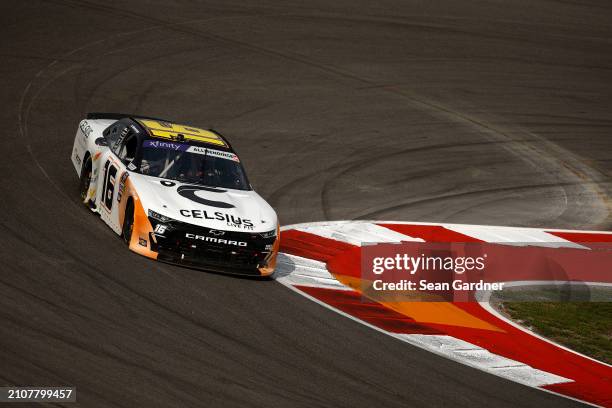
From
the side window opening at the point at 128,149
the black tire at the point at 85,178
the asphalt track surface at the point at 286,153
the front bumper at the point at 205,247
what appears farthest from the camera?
the black tire at the point at 85,178

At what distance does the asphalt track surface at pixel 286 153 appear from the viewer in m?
8.88

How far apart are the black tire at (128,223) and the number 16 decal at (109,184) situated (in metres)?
0.57

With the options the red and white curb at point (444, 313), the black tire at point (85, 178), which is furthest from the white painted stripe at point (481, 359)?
the black tire at point (85, 178)

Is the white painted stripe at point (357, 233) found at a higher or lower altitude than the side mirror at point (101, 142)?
lower

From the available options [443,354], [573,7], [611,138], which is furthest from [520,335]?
[573,7]

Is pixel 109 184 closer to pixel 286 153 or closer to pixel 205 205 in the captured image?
pixel 205 205

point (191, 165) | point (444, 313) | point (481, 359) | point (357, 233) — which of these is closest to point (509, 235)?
point (357, 233)

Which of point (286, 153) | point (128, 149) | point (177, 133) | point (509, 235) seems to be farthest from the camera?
point (286, 153)

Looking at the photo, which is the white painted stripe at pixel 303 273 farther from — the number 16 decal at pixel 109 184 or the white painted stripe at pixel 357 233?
the number 16 decal at pixel 109 184

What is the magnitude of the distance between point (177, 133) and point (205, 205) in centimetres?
182

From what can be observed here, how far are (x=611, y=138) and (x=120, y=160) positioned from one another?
1145 centimetres

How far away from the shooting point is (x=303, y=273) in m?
12.3

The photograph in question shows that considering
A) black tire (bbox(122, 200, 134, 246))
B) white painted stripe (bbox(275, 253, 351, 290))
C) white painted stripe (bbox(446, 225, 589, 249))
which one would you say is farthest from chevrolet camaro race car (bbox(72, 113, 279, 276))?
white painted stripe (bbox(446, 225, 589, 249))

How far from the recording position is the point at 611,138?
803 inches
